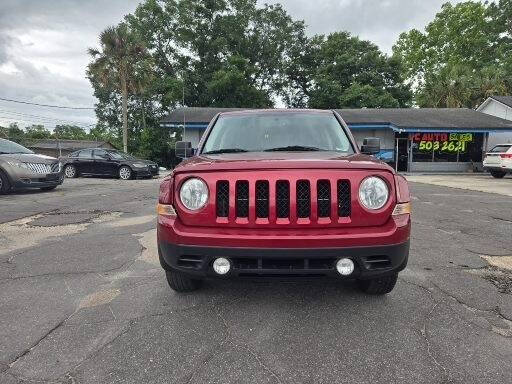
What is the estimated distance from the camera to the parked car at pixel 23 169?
30.4ft

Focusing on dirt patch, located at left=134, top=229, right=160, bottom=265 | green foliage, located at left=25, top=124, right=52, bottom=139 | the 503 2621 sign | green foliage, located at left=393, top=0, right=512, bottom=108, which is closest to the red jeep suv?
dirt patch, located at left=134, top=229, right=160, bottom=265

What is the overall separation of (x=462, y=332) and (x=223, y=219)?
1.80 metres

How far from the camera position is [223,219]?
2.49 m

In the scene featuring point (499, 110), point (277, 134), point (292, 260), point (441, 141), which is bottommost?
point (292, 260)

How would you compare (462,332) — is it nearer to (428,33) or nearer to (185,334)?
(185,334)

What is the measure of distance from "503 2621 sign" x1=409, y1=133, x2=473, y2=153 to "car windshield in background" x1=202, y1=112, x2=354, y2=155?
2125cm

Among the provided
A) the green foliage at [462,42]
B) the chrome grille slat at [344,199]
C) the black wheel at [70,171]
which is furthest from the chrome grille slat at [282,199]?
the green foliage at [462,42]

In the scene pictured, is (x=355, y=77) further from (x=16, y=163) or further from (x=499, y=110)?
(x=16, y=163)

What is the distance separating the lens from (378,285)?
3012 mm

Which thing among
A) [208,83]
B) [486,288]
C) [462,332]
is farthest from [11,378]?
[208,83]

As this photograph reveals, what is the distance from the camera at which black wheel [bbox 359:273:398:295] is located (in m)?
2.93

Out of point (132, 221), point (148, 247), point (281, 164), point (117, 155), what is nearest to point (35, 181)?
point (132, 221)

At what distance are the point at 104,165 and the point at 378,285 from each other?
15387 millimetres

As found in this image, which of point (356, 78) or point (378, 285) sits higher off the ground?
point (356, 78)
